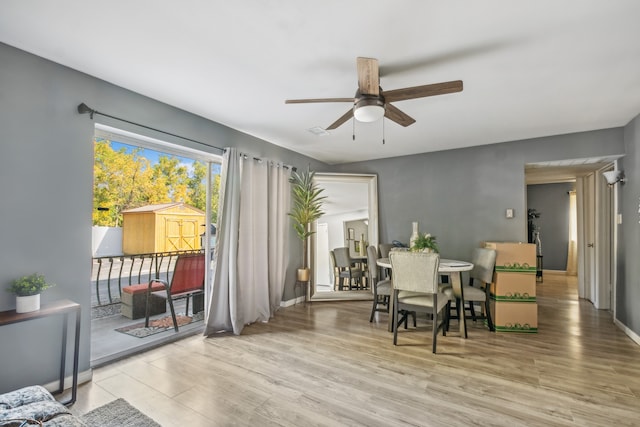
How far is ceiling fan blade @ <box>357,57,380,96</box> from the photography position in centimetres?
192

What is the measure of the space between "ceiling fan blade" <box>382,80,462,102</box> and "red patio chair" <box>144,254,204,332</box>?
2842mm

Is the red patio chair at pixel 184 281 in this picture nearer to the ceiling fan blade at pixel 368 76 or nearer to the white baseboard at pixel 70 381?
the white baseboard at pixel 70 381

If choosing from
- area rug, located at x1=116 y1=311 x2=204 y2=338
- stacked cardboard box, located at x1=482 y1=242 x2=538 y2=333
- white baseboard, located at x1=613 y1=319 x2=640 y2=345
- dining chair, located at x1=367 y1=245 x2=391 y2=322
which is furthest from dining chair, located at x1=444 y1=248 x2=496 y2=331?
area rug, located at x1=116 y1=311 x2=204 y2=338

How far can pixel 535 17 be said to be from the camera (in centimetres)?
179

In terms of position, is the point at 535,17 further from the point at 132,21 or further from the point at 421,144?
the point at 421,144

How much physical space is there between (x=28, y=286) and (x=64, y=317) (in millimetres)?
409

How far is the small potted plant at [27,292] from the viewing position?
6.46 feet

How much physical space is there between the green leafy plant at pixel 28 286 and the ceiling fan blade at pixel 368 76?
2626 mm

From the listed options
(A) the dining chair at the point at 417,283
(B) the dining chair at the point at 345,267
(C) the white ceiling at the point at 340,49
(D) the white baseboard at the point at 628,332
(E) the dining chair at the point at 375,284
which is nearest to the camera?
(C) the white ceiling at the point at 340,49

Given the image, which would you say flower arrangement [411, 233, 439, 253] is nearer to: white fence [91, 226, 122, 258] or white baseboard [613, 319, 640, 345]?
white baseboard [613, 319, 640, 345]

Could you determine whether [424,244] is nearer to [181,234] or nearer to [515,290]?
[515,290]

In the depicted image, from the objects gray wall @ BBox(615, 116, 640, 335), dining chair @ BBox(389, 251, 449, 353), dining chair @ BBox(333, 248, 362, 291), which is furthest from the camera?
dining chair @ BBox(333, 248, 362, 291)

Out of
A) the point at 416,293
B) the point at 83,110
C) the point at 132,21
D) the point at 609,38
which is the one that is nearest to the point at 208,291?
the point at 83,110

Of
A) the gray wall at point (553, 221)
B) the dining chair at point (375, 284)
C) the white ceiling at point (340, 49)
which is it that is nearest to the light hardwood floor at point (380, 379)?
the dining chair at point (375, 284)
